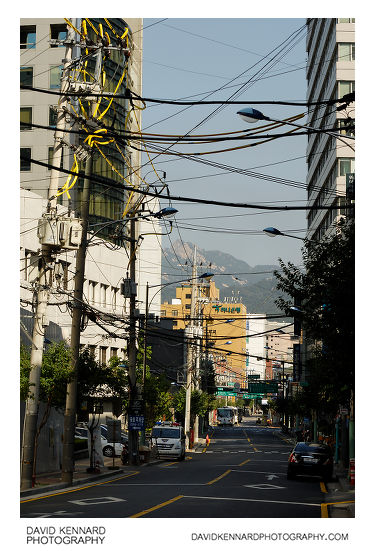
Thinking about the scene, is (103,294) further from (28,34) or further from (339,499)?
(339,499)

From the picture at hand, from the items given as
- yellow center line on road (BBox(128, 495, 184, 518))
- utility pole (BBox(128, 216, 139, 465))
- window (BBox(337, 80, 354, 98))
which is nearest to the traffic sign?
window (BBox(337, 80, 354, 98))

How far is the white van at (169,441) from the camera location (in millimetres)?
50906

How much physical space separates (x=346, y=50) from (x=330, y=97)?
387 centimetres

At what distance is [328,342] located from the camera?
71.3ft

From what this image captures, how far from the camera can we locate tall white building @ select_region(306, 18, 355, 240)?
6216cm

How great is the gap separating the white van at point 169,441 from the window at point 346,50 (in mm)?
29631

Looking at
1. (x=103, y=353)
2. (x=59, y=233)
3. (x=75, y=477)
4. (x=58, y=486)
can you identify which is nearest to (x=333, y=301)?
(x=59, y=233)

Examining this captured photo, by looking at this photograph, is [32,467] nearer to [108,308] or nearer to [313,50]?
[108,308]

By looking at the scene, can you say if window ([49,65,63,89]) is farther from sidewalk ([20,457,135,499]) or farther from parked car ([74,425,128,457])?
sidewalk ([20,457,135,499])
